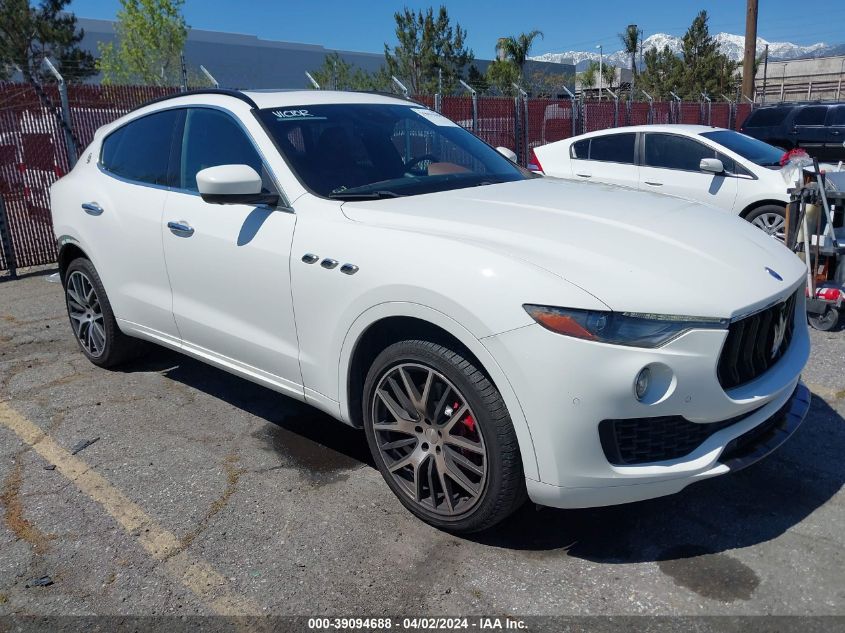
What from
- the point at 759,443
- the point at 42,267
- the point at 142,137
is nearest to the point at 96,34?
the point at 42,267

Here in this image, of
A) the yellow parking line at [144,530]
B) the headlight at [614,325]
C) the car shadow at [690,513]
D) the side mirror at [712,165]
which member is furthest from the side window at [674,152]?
the yellow parking line at [144,530]

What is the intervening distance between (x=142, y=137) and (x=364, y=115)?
4.97 ft

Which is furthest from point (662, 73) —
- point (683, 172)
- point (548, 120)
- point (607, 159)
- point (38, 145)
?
point (38, 145)

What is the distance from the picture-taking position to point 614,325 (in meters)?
2.45

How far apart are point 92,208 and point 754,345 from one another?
3.94 m

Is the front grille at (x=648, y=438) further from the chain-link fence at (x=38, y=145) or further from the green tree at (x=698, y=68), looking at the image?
the green tree at (x=698, y=68)

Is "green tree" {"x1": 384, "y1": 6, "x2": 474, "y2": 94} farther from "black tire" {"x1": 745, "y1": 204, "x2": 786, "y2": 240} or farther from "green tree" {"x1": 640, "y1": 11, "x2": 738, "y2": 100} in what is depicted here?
"black tire" {"x1": 745, "y1": 204, "x2": 786, "y2": 240}

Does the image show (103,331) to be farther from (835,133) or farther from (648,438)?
(835,133)

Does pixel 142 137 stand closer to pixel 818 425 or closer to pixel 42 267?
pixel 818 425

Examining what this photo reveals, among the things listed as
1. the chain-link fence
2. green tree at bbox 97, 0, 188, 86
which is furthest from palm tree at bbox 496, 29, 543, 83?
the chain-link fence

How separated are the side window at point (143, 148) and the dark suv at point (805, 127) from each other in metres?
15.2

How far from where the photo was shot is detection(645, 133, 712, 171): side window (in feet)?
28.8

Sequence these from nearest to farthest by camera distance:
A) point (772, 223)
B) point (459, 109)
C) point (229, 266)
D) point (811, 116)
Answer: point (229, 266), point (772, 223), point (459, 109), point (811, 116)

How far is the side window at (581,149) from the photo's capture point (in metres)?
9.48
